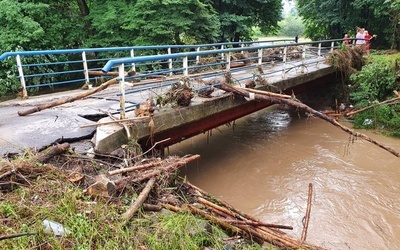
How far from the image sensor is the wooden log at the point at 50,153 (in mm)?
3590

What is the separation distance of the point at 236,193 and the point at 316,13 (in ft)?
55.7

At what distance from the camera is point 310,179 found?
698 cm

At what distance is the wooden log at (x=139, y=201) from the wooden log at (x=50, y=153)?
3.98ft

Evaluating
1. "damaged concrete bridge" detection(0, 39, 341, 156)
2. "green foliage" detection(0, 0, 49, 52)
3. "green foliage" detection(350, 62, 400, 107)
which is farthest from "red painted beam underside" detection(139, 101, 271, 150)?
"green foliage" detection(0, 0, 49, 52)

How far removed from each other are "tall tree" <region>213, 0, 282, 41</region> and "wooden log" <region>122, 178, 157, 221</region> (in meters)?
13.0

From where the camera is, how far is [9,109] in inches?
229

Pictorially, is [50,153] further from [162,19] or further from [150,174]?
[162,19]

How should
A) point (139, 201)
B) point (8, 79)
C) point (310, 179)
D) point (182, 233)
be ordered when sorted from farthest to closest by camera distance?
1. point (8, 79)
2. point (310, 179)
3. point (139, 201)
4. point (182, 233)

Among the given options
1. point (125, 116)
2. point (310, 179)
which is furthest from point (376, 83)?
point (125, 116)

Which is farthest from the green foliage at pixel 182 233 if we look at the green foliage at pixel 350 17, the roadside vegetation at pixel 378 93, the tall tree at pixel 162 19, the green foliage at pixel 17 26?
the green foliage at pixel 350 17

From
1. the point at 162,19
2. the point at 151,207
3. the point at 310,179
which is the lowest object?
the point at 310,179

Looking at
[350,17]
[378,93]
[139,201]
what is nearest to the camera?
[139,201]

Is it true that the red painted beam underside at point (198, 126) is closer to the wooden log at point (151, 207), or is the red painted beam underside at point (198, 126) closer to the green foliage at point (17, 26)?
the wooden log at point (151, 207)

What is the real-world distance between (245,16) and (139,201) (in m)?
15.0
